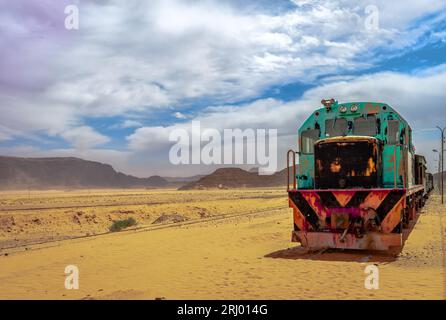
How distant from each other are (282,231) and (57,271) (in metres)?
8.68

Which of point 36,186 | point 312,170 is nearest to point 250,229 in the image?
point 312,170

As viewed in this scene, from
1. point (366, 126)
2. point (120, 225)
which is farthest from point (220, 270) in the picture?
point (120, 225)

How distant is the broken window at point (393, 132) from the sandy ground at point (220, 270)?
2.95 metres

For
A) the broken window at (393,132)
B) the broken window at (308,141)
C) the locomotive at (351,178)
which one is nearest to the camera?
the locomotive at (351,178)

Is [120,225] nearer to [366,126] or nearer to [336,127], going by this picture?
[336,127]

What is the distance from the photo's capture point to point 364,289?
280 inches

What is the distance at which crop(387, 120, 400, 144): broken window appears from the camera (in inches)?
431

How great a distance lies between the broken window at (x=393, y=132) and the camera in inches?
431

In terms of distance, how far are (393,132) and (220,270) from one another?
596 cm

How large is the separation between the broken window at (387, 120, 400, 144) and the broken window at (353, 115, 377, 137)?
38cm

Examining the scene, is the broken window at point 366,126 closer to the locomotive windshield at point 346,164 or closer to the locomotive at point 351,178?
the locomotive at point 351,178

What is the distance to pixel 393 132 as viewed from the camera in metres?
11.0

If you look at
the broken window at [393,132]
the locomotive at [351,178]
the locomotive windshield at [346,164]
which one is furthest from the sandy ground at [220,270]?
the broken window at [393,132]
